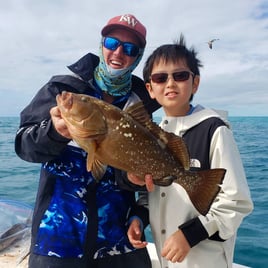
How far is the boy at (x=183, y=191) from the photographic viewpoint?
2.52 metres

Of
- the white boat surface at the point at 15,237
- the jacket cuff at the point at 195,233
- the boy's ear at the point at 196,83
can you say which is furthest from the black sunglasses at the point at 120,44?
the white boat surface at the point at 15,237

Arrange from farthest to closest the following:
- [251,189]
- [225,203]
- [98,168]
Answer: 1. [251,189]
2. [225,203]
3. [98,168]

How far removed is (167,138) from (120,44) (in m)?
1.00

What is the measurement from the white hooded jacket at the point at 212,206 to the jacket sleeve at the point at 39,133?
96 centimetres

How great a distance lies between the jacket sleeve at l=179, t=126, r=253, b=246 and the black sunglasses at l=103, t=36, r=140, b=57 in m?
1.01

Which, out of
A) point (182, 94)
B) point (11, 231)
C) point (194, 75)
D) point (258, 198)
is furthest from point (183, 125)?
point (258, 198)

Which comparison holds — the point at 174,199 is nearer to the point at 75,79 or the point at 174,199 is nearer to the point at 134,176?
the point at 134,176

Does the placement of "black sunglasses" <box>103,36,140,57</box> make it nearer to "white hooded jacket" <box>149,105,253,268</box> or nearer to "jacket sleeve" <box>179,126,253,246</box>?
"white hooded jacket" <box>149,105,253,268</box>

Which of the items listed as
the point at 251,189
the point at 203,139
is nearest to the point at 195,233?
the point at 203,139

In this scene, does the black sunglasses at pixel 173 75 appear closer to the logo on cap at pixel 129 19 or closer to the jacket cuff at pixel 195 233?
the logo on cap at pixel 129 19

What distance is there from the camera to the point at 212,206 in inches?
102

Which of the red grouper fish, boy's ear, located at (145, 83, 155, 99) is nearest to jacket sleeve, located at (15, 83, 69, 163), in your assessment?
the red grouper fish

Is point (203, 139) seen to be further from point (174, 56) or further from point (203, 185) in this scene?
point (174, 56)

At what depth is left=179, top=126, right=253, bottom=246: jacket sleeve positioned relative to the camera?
2.49 m
